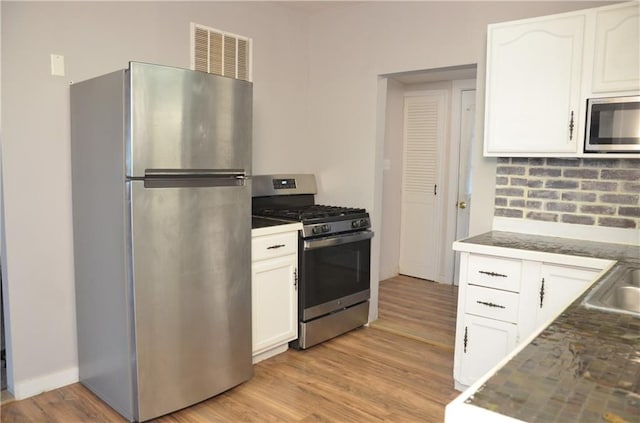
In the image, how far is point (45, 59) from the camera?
2.53 m

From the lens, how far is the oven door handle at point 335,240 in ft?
10.6

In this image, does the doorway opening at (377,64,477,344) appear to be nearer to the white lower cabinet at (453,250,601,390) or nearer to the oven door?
the oven door

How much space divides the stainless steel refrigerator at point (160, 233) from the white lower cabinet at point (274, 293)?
24cm

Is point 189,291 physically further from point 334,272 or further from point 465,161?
point 465,161

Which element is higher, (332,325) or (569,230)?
(569,230)

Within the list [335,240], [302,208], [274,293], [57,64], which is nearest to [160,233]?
[274,293]

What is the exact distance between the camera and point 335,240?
11.2ft

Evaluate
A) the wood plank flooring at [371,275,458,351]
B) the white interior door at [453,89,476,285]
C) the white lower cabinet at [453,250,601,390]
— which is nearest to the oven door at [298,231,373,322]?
the wood plank flooring at [371,275,458,351]

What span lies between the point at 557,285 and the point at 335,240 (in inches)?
59.9

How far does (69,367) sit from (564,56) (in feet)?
10.5

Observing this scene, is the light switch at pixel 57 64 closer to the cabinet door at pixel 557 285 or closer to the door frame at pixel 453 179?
the cabinet door at pixel 557 285

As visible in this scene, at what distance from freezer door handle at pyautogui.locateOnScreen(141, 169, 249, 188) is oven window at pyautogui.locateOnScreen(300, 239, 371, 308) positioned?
85 centimetres

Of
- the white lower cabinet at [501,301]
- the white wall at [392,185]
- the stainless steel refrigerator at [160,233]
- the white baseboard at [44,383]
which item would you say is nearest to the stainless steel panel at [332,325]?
the stainless steel refrigerator at [160,233]

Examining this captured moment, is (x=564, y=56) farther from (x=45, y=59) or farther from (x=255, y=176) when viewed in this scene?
(x=45, y=59)
